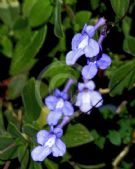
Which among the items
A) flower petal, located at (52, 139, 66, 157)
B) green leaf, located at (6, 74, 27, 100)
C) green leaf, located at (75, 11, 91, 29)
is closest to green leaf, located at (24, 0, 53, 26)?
green leaf, located at (75, 11, 91, 29)

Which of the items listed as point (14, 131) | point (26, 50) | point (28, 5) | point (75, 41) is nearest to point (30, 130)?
point (14, 131)

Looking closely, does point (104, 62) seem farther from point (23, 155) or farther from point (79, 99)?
point (23, 155)

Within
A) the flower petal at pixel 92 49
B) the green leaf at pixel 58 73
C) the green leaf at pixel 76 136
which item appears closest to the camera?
the flower petal at pixel 92 49

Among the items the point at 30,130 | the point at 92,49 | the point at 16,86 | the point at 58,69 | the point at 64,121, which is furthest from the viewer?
the point at 16,86

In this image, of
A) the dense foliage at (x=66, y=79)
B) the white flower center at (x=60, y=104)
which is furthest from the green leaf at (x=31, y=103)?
the white flower center at (x=60, y=104)

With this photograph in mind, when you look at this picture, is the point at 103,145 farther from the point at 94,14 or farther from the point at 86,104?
the point at 94,14

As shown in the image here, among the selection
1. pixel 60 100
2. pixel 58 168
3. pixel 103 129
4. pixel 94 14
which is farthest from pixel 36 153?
pixel 94 14

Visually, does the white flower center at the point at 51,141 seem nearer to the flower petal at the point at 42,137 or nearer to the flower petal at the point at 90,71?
the flower petal at the point at 42,137
